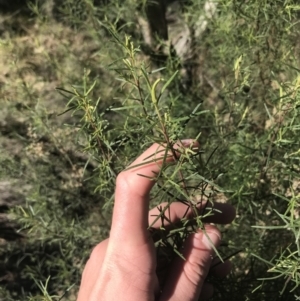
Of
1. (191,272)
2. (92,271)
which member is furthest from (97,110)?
(191,272)

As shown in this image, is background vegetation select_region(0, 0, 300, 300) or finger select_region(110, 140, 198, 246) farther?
background vegetation select_region(0, 0, 300, 300)

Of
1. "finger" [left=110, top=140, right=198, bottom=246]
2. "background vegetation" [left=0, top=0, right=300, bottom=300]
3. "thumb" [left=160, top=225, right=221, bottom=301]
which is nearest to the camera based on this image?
"finger" [left=110, top=140, right=198, bottom=246]

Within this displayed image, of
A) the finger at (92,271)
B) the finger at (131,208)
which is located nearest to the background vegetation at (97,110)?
the finger at (92,271)

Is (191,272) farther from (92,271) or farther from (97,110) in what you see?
(97,110)

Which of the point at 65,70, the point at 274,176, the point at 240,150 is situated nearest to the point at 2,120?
the point at 65,70

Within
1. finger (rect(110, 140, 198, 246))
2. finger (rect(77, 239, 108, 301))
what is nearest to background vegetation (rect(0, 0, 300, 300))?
finger (rect(77, 239, 108, 301))

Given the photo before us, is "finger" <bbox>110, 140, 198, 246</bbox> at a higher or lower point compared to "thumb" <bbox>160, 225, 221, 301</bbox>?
higher

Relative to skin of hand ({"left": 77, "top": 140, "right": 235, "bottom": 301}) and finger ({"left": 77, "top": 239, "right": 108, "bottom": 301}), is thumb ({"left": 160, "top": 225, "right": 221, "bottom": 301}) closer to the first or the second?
skin of hand ({"left": 77, "top": 140, "right": 235, "bottom": 301})

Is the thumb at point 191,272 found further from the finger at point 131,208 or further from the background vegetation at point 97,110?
the background vegetation at point 97,110

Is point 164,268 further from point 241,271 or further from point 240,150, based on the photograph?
point 241,271

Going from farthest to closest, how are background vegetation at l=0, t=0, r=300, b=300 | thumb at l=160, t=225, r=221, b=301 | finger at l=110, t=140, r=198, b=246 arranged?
background vegetation at l=0, t=0, r=300, b=300
thumb at l=160, t=225, r=221, b=301
finger at l=110, t=140, r=198, b=246
